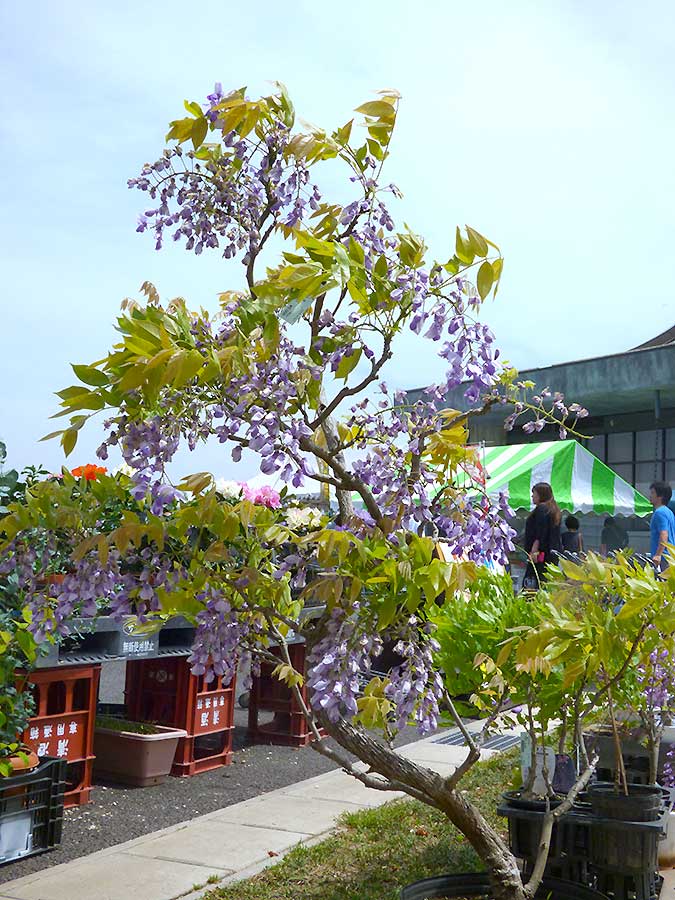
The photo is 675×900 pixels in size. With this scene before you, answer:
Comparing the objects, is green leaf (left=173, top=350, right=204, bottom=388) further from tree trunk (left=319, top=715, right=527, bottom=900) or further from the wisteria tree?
tree trunk (left=319, top=715, right=527, bottom=900)

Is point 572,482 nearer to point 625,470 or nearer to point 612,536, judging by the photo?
point 612,536

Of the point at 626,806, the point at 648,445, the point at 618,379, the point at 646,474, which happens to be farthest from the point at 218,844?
the point at 648,445

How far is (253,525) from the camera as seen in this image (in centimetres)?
370

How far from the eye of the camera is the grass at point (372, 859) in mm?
4793

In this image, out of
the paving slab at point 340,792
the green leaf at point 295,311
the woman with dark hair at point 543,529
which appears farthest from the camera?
the woman with dark hair at point 543,529

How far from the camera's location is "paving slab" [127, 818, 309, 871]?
5.35 meters

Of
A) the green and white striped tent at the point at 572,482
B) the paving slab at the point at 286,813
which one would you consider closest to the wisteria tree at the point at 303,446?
the paving slab at the point at 286,813

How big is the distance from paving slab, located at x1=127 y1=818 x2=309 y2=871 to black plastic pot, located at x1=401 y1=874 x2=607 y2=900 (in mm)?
1364

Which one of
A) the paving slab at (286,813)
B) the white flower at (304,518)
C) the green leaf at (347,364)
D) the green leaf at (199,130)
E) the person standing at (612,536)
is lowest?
the paving slab at (286,813)

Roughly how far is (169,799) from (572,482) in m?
9.77

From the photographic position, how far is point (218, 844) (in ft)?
18.4

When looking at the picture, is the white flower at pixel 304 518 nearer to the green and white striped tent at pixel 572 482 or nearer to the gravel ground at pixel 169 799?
the gravel ground at pixel 169 799

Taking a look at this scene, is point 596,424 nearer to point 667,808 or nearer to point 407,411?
point 667,808

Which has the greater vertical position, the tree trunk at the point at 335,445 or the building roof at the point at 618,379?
the building roof at the point at 618,379
